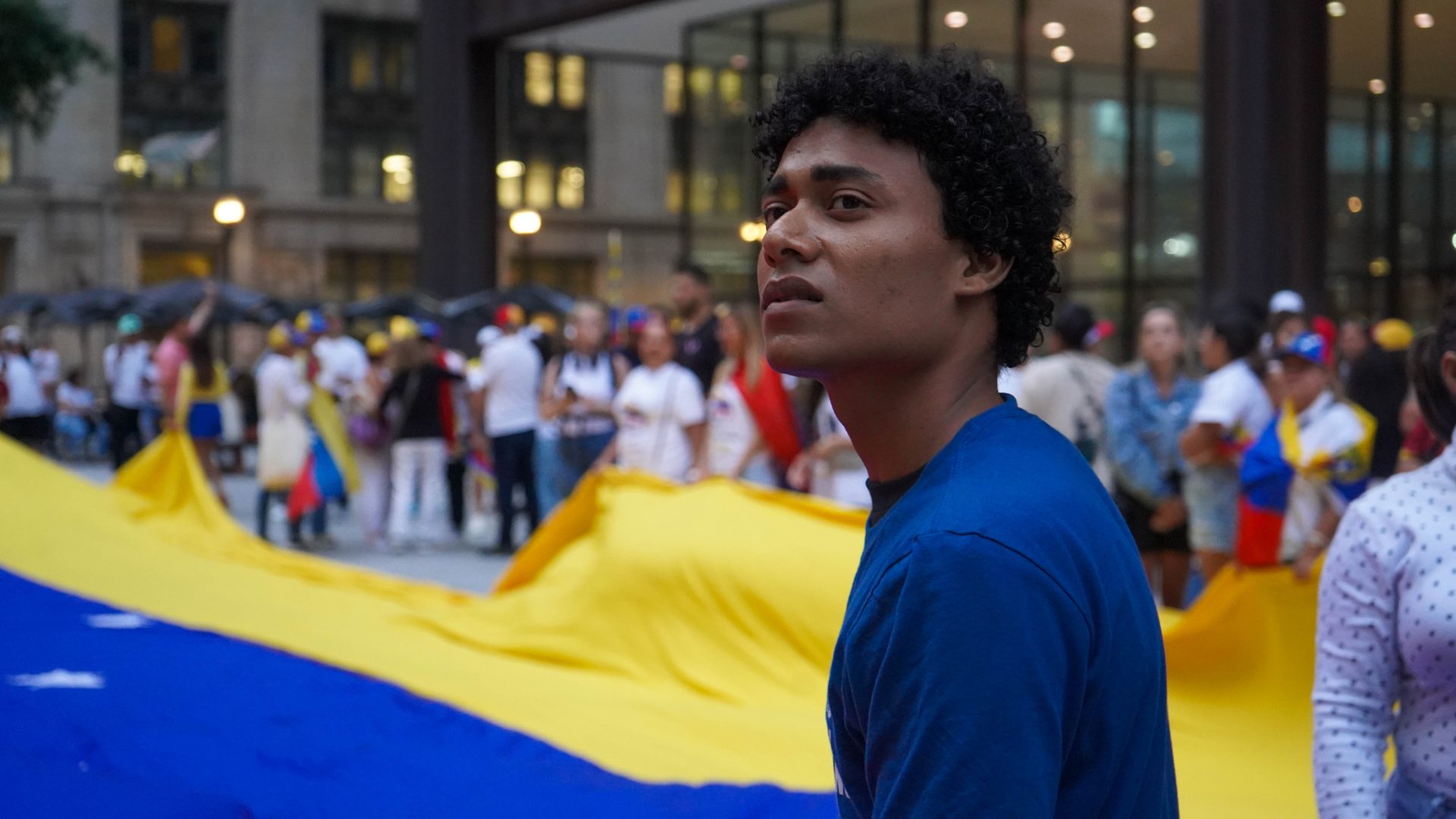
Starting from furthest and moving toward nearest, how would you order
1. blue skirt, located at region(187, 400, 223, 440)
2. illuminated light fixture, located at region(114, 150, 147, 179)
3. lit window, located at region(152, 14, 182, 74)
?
lit window, located at region(152, 14, 182, 74), illuminated light fixture, located at region(114, 150, 147, 179), blue skirt, located at region(187, 400, 223, 440)

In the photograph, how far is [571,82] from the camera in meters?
49.7

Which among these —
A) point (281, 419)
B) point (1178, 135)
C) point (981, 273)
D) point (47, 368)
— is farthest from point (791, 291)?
point (47, 368)

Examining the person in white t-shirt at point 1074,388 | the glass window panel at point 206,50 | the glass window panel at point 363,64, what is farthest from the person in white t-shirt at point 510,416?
the glass window panel at point 363,64

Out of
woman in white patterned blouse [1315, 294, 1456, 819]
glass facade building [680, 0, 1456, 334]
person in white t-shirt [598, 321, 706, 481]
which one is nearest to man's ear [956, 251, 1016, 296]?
woman in white patterned blouse [1315, 294, 1456, 819]

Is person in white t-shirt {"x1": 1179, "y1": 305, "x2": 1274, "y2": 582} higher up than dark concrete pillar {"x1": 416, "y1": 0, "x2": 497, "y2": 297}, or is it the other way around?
dark concrete pillar {"x1": 416, "y1": 0, "x2": 497, "y2": 297}

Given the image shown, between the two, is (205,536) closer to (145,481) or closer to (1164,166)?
(145,481)

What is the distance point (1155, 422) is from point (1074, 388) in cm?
49

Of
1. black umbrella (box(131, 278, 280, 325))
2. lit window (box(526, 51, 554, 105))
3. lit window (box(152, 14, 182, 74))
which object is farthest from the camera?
lit window (box(526, 51, 554, 105))

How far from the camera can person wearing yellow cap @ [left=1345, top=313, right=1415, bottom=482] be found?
11085 millimetres

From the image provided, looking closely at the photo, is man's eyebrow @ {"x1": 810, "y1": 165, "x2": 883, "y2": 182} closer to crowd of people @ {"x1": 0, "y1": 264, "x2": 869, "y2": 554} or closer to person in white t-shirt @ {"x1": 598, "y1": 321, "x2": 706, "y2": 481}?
crowd of people @ {"x1": 0, "y1": 264, "x2": 869, "y2": 554}

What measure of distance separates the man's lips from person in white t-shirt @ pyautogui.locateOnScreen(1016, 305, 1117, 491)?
7.25 meters

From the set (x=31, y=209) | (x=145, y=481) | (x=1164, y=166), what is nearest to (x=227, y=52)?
(x=31, y=209)

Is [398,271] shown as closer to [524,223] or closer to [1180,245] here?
[524,223]

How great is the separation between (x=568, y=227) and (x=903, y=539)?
47.5 m
